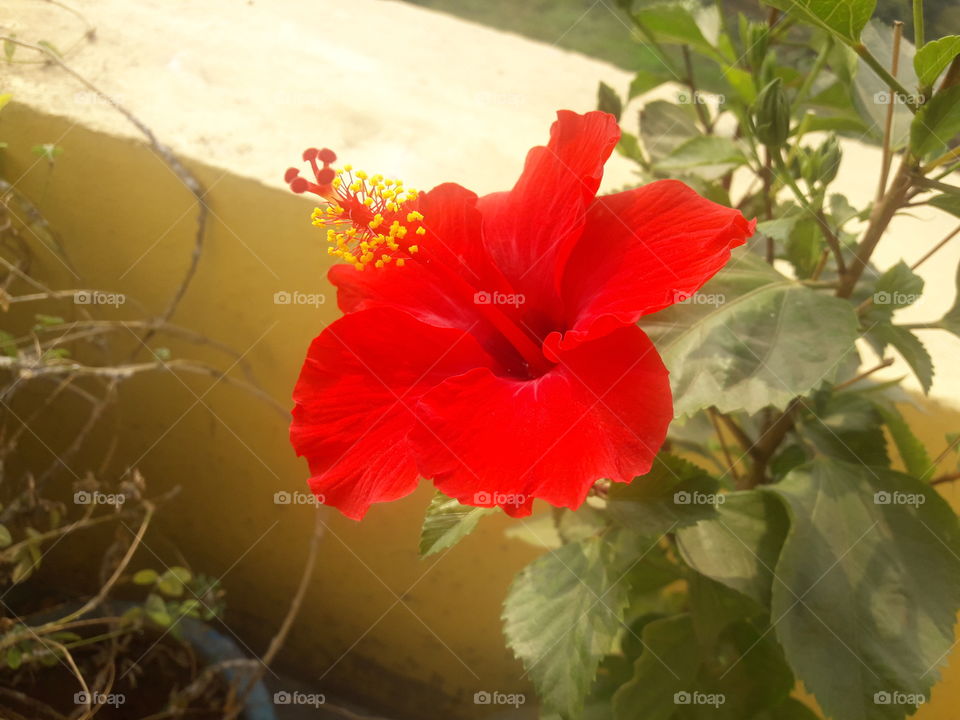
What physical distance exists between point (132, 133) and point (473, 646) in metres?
0.93

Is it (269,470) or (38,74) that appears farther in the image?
(269,470)

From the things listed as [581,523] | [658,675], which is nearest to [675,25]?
[581,523]

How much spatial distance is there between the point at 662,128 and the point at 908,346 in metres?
0.43

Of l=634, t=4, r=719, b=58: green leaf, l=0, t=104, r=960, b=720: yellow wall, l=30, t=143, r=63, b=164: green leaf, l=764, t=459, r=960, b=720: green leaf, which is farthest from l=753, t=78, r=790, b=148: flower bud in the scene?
l=30, t=143, r=63, b=164: green leaf

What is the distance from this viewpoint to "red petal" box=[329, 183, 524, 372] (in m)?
0.62

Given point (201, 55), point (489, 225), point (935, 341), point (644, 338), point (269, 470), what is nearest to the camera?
point (644, 338)

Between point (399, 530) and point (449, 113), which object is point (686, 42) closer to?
point (449, 113)

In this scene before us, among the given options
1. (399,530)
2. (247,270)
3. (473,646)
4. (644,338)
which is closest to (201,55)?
(247,270)

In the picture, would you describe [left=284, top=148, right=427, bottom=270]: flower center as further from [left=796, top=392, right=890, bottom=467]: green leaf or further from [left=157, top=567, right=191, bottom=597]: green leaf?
[left=157, top=567, right=191, bottom=597]: green leaf

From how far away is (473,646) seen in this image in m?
1.26

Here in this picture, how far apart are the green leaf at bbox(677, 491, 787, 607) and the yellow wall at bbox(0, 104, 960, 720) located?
0.33m

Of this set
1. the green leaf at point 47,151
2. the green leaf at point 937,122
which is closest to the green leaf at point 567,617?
the green leaf at point 937,122

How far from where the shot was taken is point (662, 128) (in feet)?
3.11

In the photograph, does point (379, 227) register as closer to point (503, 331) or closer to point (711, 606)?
point (503, 331)
